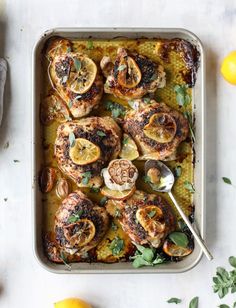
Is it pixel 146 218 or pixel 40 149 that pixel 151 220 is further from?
pixel 40 149

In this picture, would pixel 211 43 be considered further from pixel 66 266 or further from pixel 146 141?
pixel 66 266

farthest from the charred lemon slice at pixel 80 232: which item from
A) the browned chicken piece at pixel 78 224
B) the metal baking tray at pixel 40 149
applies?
the metal baking tray at pixel 40 149

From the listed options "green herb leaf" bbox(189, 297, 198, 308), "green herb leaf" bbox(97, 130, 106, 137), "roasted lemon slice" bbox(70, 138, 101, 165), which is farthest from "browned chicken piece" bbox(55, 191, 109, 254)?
"green herb leaf" bbox(189, 297, 198, 308)

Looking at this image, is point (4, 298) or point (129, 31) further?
point (4, 298)

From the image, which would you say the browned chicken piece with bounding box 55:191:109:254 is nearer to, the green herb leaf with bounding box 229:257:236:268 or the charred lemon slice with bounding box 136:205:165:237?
the charred lemon slice with bounding box 136:205:165:237

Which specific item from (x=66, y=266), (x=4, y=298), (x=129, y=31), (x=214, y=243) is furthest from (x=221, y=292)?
(x=129, y=31)

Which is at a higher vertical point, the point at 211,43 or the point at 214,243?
the point at 211,43

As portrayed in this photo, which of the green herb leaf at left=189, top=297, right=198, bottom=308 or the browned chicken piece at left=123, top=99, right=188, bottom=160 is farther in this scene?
the green herb leaf at left=189, top=297, right=198, bottom=308
